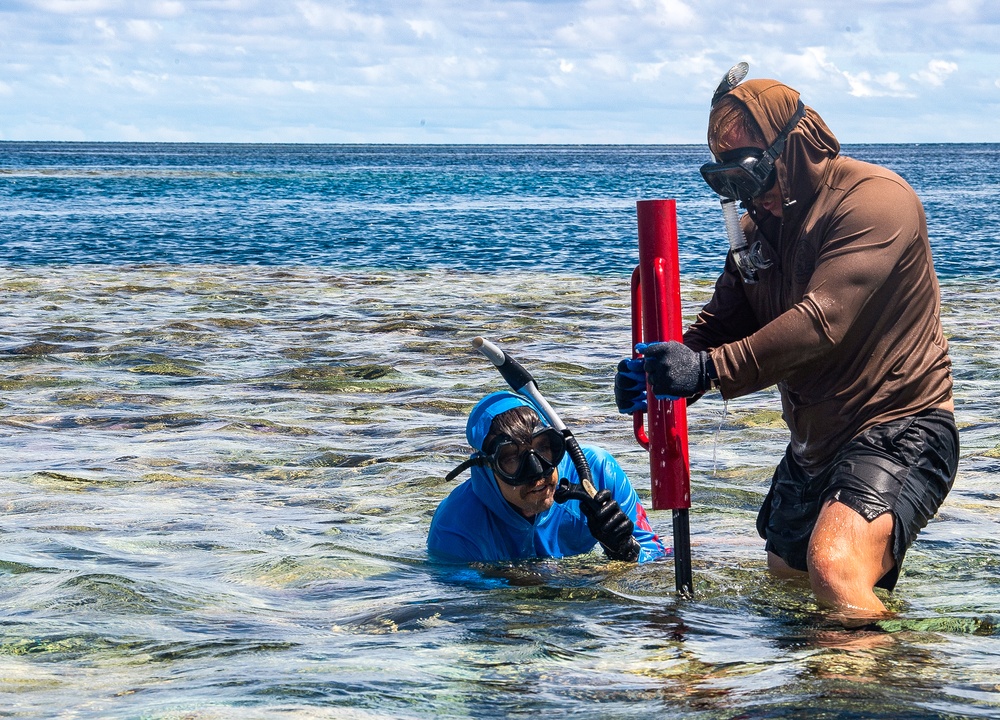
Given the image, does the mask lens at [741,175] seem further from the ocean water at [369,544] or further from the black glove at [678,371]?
the ocean water at [369,544]

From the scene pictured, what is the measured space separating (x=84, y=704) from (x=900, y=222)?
3009 millimetres

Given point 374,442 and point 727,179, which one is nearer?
point 727,179

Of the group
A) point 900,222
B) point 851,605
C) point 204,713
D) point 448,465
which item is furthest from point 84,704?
point 448,465

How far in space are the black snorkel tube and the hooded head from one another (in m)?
1.38

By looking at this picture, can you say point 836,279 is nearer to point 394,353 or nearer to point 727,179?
point 727,179

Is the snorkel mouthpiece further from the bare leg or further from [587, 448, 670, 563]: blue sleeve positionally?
[587, 448, 670, 563]: blue sleeve

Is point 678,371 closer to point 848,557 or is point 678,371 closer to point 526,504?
point 848,557

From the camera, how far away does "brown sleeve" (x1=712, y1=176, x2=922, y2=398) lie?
154 inches

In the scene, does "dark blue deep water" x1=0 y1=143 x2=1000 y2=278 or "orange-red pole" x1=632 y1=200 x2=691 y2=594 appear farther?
"dark blue deep water" x1=0 y1=143 x2=1000 y2=278

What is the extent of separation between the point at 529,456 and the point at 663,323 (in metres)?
1.39

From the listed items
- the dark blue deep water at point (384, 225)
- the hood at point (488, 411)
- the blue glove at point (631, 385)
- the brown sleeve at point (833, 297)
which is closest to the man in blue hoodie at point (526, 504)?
the hood at point (488, 411)

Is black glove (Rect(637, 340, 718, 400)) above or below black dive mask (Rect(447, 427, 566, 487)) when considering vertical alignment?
above

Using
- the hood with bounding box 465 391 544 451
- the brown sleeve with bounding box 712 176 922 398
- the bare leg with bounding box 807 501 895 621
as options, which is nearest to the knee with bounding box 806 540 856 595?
the bare leg with bounding box 807 501 895 621

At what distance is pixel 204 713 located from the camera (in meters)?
3.73
